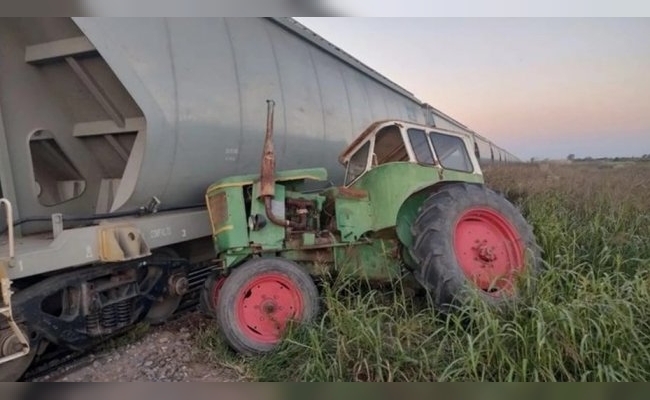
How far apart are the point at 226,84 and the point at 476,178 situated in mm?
1790

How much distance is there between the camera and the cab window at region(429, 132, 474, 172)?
2914mm

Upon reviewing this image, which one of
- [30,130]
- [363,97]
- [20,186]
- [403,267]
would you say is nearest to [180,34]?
[30,130]

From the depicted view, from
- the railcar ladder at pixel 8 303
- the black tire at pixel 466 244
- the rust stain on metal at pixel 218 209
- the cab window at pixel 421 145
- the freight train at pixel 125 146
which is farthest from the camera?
the cab window at pixel 421 145

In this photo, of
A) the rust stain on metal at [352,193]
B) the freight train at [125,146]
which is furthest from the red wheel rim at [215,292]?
the rust stain on metal at [352,193]

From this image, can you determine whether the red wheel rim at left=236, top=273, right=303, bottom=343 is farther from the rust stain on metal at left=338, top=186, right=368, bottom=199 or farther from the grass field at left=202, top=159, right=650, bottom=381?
the rust stain on metal at left=338, top=186, right=368, bottom=199

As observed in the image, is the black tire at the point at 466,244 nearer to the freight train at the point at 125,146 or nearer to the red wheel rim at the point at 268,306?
the freight train at the point at 125,146

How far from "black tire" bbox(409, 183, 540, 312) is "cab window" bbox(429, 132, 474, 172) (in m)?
0.28

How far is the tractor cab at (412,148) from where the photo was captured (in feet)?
9.39

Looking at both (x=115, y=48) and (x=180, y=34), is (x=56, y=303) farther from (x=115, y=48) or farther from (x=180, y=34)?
(x=180, y=34)

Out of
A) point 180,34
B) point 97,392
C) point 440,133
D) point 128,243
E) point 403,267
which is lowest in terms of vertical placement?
point 97,392

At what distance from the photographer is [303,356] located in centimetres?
238

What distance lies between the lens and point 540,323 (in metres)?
2.12

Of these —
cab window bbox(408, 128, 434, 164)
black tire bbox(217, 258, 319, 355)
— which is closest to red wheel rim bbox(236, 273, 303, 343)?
black tire bbox(217, 258, 319, 355)

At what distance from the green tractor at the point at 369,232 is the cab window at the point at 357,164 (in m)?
0.03
